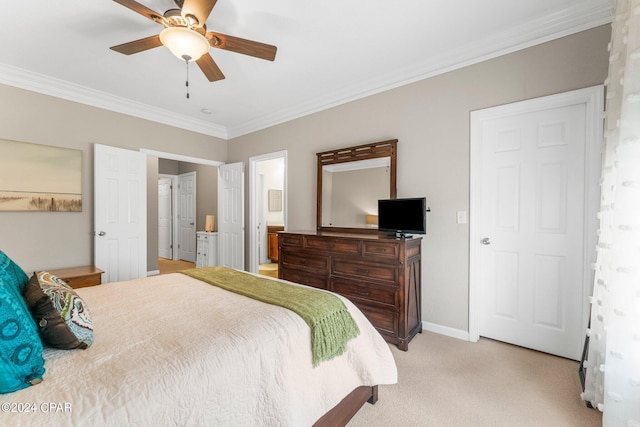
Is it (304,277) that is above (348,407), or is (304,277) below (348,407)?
above

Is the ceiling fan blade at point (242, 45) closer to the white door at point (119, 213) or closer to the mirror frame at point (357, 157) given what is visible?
the mirror frame at point (357, 157)

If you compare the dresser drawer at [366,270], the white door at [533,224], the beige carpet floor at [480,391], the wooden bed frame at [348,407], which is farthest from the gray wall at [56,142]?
the white door at [533,224]

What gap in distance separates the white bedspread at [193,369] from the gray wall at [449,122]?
1386mm

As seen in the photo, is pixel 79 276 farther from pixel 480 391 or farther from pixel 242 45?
pixel 480 391

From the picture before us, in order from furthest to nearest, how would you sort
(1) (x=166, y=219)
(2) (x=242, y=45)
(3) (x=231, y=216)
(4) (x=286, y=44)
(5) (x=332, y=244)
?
1. (1) (x=166, y=219)
2. (3) (x=231, y=216)
3. (5) (x=332, y=244)
4. (4) (x=286, y=44)
5. (2) (x=242, y=45)

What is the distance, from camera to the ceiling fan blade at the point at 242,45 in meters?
2.00

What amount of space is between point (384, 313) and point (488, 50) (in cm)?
260

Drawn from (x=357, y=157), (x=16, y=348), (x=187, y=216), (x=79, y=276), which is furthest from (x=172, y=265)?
(x=16, y=348)

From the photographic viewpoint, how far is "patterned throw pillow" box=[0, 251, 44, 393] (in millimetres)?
833

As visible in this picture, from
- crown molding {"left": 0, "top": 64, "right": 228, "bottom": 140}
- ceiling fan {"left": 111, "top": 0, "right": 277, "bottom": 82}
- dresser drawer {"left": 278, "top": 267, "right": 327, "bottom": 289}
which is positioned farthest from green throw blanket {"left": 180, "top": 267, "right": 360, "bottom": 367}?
crown molding {"left": 0, "top": 64, "right": 228, "bottom": 140}

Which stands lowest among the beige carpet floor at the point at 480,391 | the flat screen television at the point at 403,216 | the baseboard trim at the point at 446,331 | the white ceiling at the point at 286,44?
the beige carpet floor at the point at 480,391

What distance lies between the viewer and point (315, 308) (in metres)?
1.54

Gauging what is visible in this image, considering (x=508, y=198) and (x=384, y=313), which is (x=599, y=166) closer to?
(x=508, y=198)

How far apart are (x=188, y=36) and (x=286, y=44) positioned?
3.20 ft
